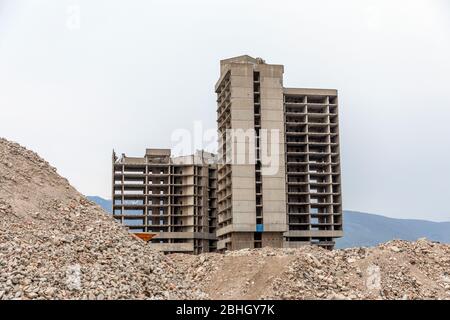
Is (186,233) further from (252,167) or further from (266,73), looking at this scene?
(266,73)

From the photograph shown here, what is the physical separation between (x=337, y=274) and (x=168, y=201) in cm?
6378

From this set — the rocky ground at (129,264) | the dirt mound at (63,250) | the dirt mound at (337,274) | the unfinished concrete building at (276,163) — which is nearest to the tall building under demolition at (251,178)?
the unfinished concrete building at (276,163)

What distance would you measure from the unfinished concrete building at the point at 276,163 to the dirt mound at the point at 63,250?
45513 millimetres

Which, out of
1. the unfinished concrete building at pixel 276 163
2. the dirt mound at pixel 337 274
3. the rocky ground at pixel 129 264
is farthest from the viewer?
the unfinished concrete building at pixel 276 163

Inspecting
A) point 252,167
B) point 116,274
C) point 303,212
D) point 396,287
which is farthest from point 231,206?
point 116,274

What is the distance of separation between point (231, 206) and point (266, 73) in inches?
716

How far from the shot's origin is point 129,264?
67.3 ft

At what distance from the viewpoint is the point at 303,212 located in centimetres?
7819

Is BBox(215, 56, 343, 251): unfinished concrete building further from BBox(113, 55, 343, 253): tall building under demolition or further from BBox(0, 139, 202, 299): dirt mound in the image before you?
BBox(0, 139, 202, 299): dirt mound

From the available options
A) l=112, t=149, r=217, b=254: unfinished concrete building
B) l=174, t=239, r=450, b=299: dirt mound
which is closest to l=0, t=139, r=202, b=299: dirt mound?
l=174, t=239, r=450, b=299: dirt mound

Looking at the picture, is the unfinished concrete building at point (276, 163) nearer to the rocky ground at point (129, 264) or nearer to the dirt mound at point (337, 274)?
the rocky ground at point (129, 264)

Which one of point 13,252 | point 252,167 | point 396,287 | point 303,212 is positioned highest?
point 252,167

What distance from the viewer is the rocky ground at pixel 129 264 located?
18.0 m

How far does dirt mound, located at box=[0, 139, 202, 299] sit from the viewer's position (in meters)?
17.3
